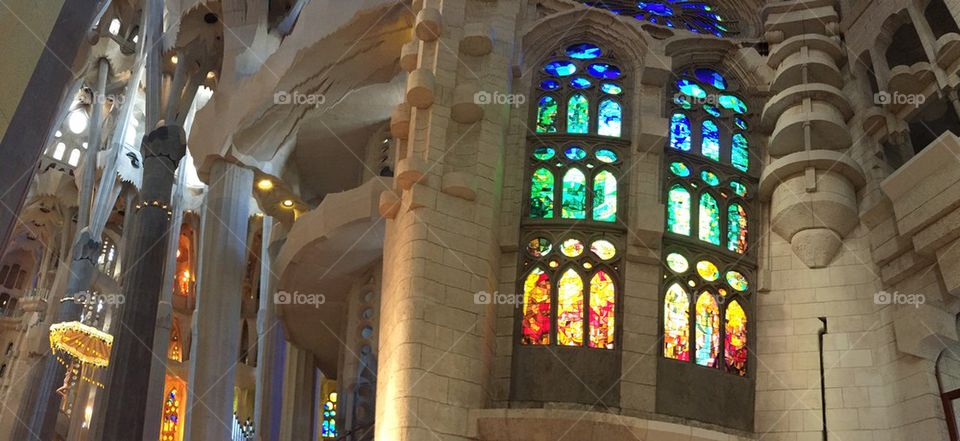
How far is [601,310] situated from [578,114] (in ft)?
12.6

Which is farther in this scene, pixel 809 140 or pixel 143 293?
pixel 143 293

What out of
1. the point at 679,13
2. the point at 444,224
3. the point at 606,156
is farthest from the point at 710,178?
the point at 444,224

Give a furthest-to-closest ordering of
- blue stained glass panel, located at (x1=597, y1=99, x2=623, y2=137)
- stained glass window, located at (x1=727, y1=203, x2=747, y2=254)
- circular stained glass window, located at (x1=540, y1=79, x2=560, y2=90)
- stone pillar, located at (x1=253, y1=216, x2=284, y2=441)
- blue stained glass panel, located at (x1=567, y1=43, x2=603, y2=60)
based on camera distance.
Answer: stone pillar, located at (x1=253, y1=216, x2=284, y2=441) → blue stained glass panel, located at (x1=567, y1=43, x2=603, y2=60) → circular stained glass window, located at (x1=540, y1=79, x2=560, y2=90) → blue stained glass panel, located at (x1=597, y1=99, x2=623, y2=137) → stained glass window, located at (x1=727, y1=203, x2=747, y2=254)

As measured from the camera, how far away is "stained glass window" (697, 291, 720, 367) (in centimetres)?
1738

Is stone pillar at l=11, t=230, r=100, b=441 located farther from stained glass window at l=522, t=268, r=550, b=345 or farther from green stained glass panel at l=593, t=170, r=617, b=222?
green stained glass panel at l=593, t=170, r=617, b=222

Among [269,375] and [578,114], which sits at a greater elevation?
[578,114]

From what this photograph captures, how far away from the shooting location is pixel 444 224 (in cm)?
1648

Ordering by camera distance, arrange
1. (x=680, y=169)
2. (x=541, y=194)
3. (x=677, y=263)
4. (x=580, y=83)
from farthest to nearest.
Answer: (x=580, y=83)
(x=680, y=169)
(x=541, y=194)
(x=677, y=263)

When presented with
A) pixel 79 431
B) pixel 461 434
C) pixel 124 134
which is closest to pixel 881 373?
pixel 461 434

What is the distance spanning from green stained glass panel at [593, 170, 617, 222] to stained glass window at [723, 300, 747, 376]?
2.44 metres

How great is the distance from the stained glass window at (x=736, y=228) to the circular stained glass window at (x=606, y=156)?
214 centimetres

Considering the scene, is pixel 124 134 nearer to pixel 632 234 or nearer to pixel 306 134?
→ pixel 306 134

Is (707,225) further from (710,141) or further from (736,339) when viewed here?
(736,339)

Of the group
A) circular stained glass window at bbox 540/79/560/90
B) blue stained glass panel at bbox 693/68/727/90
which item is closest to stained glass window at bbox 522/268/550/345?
circular stained glass window at bbox 540/79/560/90
